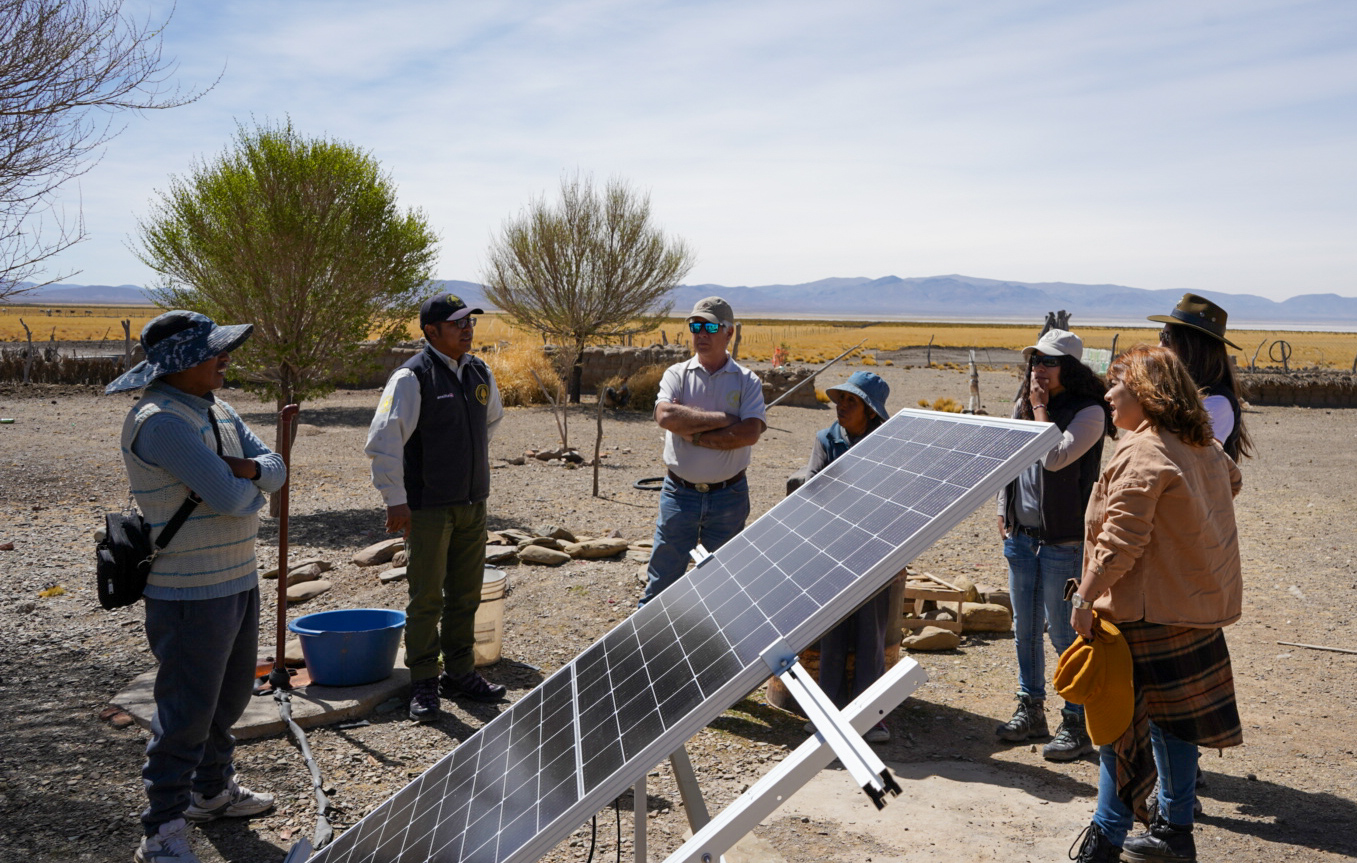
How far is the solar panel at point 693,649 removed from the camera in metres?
1.99

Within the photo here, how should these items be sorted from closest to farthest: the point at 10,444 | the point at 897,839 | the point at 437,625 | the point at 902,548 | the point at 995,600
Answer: the point at 902,548
the point at 897,839
the point at 437,625
the point at 995,600
the point at 10,444

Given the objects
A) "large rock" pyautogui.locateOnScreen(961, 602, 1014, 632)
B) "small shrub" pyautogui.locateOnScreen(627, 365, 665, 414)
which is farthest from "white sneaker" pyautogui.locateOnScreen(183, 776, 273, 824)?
"small shrub" pyautogui.locateOnScreen(627, 365, 665, 414)

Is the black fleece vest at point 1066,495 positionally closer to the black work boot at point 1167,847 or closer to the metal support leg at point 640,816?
the black work boot at point 1167,847

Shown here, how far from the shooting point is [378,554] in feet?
27.1

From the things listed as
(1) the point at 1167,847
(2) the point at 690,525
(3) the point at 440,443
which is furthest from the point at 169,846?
(1) the point at 1167,847

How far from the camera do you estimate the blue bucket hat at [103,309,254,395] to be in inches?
133

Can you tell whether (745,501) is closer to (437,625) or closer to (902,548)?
(437,625)

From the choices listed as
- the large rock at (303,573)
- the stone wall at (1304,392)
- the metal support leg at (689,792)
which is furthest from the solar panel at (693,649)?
the stone wall at (1304,392)

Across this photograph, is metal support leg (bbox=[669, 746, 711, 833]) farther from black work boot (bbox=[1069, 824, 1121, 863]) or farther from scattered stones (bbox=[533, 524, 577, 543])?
scattered stones (bbox=[533, 524, 577, 543])

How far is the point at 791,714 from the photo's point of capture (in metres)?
5.18

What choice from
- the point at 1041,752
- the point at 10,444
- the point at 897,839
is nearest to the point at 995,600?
the point at 1041,752

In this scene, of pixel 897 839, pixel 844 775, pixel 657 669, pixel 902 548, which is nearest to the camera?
pixel 902 548

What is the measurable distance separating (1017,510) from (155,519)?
12.3ft

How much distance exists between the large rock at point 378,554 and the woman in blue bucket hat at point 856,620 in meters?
4.83
